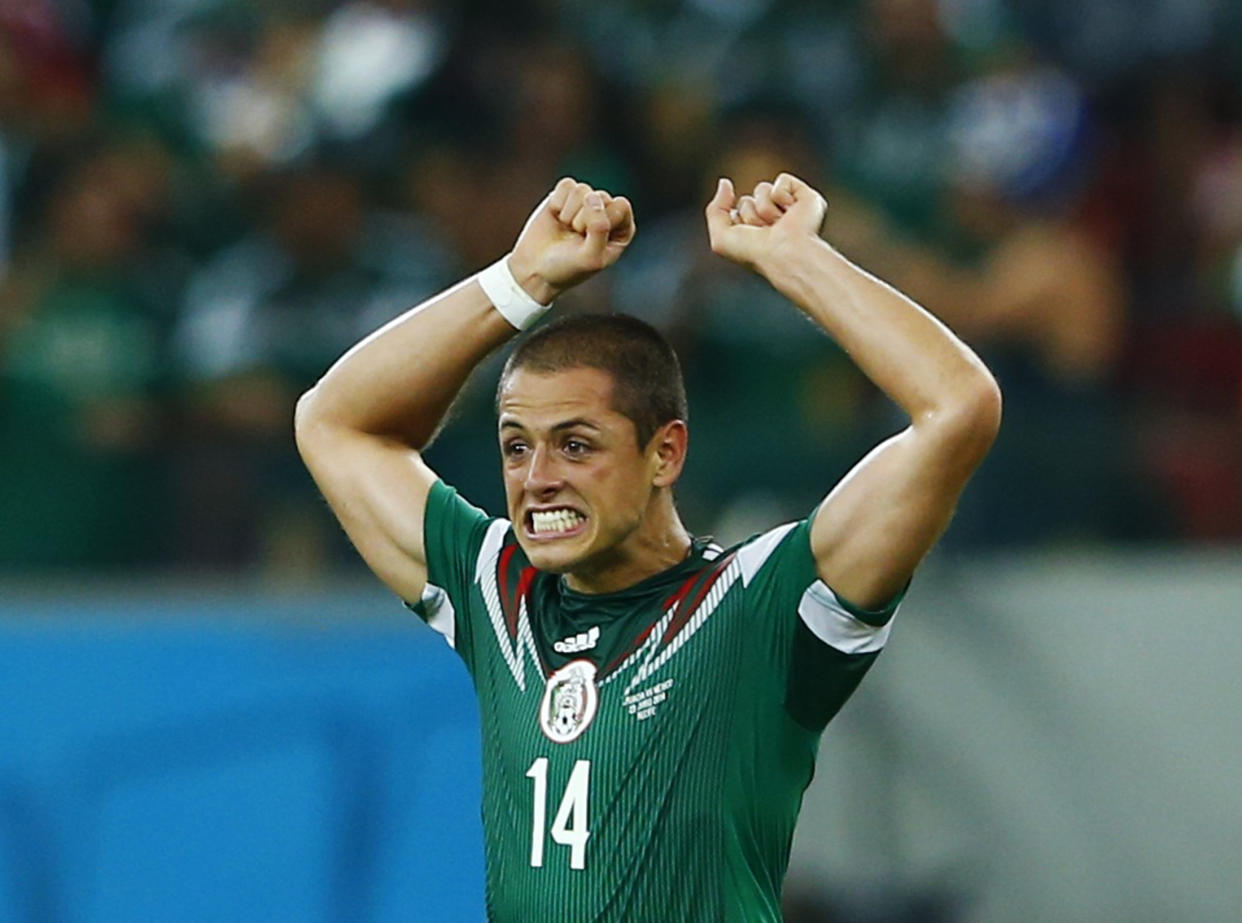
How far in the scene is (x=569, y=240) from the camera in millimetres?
4828

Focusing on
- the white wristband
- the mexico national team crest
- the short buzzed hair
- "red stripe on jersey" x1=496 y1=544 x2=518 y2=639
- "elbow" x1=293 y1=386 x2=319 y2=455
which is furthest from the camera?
"elbow" x1=293 y1=386 x2=319 y2=455

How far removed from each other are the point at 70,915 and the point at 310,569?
1.44 m

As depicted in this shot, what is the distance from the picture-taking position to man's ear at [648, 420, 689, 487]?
4684 millimetres

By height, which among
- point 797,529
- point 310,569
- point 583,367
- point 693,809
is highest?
point 310,569

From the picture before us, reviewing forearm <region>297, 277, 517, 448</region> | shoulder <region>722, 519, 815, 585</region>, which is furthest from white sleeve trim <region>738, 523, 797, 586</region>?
forearm <region>297, 277, 517, 448</region>

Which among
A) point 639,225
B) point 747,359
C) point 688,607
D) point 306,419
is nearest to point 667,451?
point 688,607

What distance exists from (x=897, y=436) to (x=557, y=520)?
0.68 meters

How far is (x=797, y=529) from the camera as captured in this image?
4.49 meters

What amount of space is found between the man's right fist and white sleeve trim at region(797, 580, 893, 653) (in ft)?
2.78

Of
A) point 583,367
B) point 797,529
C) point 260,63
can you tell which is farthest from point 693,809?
point 260,63

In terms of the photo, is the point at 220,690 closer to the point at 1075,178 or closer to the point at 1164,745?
the point at 1164,745

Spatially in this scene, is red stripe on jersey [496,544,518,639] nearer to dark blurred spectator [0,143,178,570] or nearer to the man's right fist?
the man's right fist

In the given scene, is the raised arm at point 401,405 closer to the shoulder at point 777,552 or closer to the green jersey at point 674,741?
the green jersey at point 674,741

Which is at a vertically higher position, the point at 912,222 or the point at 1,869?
the point at 912,222
